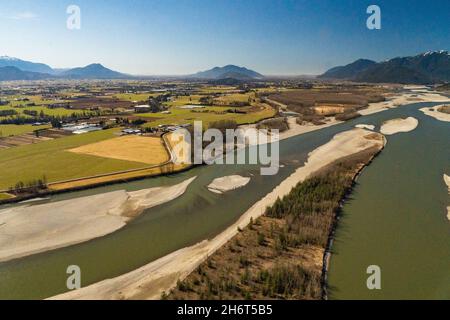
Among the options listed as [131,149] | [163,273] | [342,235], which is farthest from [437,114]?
[163,273]

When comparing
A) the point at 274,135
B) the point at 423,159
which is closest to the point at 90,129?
the point at 274,135

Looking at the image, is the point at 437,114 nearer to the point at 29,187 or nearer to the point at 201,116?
the point at 201,116

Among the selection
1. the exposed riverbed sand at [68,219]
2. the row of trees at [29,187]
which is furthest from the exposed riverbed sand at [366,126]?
the row of trees at [29,187]

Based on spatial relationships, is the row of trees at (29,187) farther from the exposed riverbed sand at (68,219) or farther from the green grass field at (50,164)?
the exposed riverbed sand at (68,219)

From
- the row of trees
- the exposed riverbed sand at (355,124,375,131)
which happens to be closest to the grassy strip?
the row of trees

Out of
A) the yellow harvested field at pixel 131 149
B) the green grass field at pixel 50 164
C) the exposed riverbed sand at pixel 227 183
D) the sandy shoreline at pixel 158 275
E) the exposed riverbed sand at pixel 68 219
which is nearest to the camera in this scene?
the sandy shoreline at pixel 158 275
